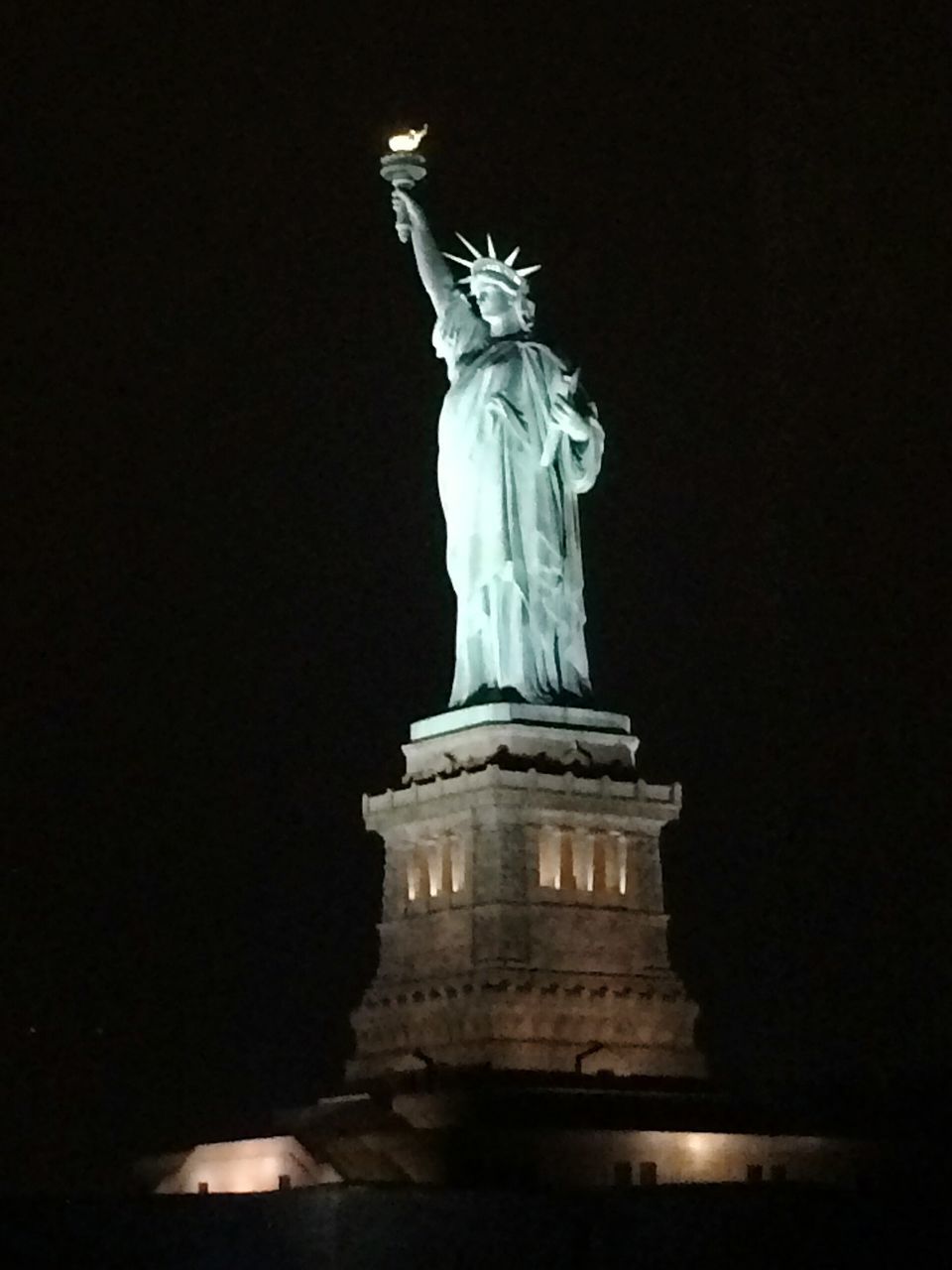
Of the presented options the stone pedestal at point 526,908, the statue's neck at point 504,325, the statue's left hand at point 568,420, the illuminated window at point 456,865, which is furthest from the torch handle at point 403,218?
the illuminated window at point 456,865

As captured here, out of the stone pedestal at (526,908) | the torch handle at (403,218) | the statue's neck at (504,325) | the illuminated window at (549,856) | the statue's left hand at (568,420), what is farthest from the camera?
the torch handle at (403,218)

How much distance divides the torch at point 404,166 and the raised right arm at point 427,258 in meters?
0.11

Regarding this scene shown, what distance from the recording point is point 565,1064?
30.8 meters

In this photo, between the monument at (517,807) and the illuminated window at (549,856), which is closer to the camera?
the monument at (517,807)

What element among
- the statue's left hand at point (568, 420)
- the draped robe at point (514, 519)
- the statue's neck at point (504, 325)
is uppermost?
the statue's neck at point (504, 325)

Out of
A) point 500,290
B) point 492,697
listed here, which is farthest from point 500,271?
point 492,697

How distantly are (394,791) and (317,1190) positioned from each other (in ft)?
23.5

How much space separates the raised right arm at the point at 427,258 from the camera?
115ft

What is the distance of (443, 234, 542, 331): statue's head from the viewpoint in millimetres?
34594

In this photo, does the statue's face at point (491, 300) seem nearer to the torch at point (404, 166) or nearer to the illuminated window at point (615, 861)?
the torch at point (404, 166)

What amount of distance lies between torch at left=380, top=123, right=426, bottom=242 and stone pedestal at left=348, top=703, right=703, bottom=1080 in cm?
707

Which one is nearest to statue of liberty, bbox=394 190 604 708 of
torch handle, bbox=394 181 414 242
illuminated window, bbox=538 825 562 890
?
torch handle, bbox=394 181 414 242

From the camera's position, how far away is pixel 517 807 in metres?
31.5

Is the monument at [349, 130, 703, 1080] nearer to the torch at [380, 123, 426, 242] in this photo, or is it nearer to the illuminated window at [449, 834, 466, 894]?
the illuminated window at [449, 834, 466, 894]
